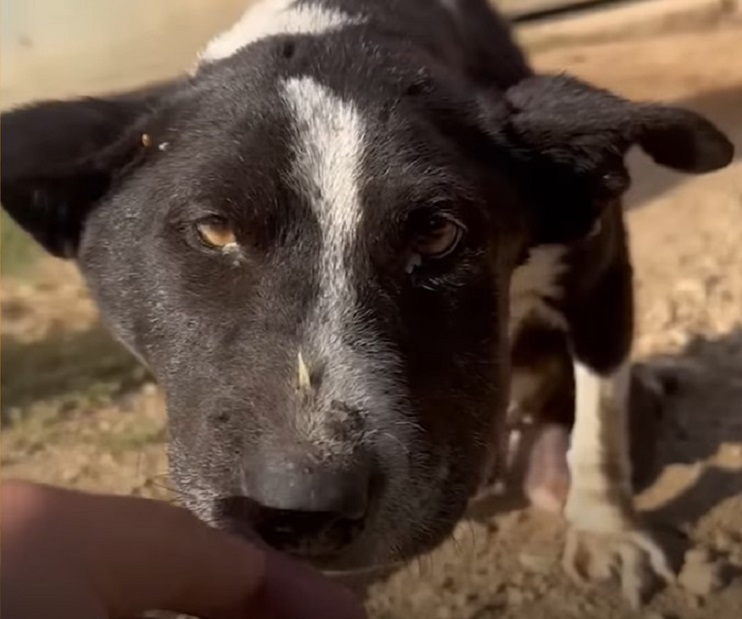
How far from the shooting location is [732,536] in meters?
1.62

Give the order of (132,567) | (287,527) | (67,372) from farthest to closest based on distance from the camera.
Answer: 1. (67,372)
2. (287,527)
3. (132,567)

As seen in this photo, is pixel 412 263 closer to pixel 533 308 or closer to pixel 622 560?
pixel 533 308

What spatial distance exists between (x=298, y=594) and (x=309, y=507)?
0.10m

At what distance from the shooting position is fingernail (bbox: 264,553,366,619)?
34.9 inches

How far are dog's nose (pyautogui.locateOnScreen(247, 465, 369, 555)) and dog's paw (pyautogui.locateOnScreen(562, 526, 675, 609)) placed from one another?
2.02 ft

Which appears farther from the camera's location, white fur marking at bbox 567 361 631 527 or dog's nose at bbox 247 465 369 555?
white fur marking at bbox 567 361 631 527

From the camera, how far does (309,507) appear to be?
0.99 metres

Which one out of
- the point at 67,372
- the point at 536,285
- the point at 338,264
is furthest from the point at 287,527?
the point at 67,372

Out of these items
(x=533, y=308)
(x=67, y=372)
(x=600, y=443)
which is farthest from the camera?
(x=67, y=372)

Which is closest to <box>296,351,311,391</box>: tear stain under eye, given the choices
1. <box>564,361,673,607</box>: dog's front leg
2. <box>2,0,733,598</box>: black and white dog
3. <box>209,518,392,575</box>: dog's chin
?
<box>2,0,733,598</box>: black and white dog

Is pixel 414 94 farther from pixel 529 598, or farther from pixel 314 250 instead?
pixel 529 598

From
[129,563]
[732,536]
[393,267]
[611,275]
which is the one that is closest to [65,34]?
[611,275]

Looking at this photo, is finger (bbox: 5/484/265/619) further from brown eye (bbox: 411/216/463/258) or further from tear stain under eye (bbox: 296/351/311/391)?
brown eye (bbox: 411/216/463/258)

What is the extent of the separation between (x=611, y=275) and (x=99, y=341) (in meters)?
0.62
